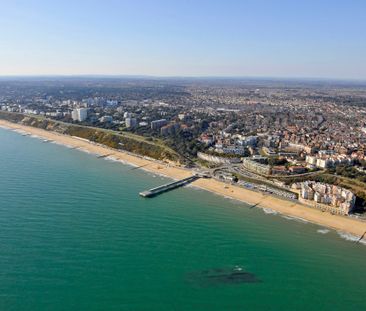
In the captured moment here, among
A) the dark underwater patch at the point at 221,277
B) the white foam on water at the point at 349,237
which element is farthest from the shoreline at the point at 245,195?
the dark underwater patch at the point at 221,277

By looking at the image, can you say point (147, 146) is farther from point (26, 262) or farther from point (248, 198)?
point (26, 262)

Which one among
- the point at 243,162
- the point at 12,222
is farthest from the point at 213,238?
the point at 243,162

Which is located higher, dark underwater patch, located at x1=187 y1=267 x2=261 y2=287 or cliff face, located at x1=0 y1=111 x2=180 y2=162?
cliff face, located at x1=0 y1=111 x2=180 y2=162

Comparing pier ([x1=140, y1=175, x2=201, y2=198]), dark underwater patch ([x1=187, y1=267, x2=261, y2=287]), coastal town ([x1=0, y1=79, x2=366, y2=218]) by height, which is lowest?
dark underwater patch ([x1=187, y1=267, x2=261, y2=287])

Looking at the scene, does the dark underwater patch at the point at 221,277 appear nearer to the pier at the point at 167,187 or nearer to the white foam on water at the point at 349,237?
the white foam on water at the point at 349,237

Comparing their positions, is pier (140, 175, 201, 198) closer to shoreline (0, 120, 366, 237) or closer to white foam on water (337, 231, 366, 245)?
shoreline (0, 120, 366, 237)

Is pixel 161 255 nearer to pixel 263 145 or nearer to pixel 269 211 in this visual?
pixel 269 211

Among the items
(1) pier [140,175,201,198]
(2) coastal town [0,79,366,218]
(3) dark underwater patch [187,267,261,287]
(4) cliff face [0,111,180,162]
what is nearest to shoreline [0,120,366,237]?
(1) pier [140,175,201,198]
